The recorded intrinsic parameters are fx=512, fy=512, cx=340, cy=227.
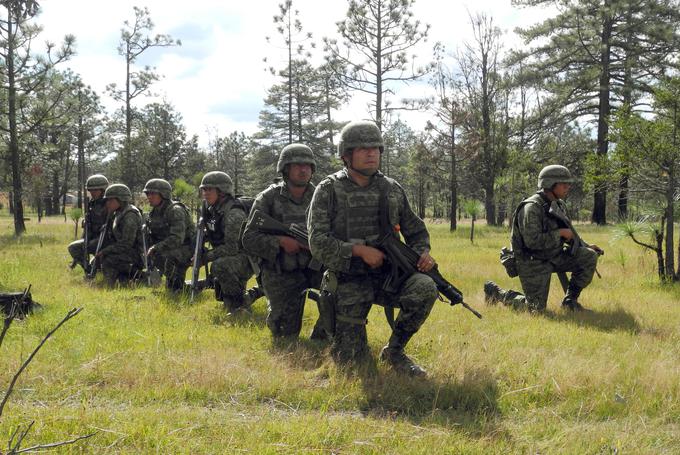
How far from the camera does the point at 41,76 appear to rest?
59.2ft

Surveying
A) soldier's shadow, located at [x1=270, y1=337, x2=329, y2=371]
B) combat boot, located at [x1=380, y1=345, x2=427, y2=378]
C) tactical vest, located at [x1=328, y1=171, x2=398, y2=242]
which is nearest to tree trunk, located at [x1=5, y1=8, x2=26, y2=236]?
soldier's shadow, located at [x1=270, y1=337, x2=329, y2=371]

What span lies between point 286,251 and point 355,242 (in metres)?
1.27

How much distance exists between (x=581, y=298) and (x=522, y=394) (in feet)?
13.5

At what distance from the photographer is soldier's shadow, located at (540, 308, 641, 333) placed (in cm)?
588

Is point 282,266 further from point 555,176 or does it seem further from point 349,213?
point 555,176

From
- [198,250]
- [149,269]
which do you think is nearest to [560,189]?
[198,250]

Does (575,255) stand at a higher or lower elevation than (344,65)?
lower

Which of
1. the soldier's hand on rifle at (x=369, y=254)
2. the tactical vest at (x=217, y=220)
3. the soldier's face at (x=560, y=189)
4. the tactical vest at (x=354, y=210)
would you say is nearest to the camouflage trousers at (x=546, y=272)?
the soldier's face at (x=560, y=189)

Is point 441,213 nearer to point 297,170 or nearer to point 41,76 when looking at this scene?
point 41,76

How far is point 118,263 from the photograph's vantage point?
8.80 metres

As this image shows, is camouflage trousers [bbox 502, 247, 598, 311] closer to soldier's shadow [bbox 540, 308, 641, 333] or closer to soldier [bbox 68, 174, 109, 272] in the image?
soldier's shadow [bbox 540, 308, 641, 333]

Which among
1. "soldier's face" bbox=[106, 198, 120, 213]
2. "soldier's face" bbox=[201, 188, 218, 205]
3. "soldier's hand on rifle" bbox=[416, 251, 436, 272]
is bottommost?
"soldier's hand on rifle" bbox=[416, 251, 436, 272]

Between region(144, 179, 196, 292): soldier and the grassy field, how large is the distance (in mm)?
1483

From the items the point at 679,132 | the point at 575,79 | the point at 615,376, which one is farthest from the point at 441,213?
the point at 615,376
